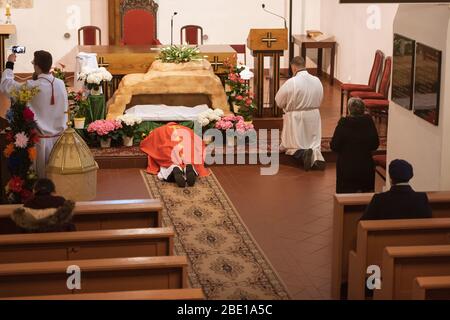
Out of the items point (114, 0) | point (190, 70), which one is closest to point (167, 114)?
point (190, 70)

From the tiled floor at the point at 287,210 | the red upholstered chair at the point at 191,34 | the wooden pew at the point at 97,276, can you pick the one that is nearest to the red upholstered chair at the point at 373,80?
the tiled floor at the point at 287,210

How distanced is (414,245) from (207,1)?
12507mm

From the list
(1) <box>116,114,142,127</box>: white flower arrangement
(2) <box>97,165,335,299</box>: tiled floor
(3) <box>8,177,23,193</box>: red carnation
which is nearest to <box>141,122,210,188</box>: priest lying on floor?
(2) <box>97,165,335,299</box>: tiled floor

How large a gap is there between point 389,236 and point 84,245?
90.6 inches

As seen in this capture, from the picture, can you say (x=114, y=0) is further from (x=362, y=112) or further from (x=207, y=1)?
(x=362, y=112)

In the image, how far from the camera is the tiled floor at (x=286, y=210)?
856 centimetres

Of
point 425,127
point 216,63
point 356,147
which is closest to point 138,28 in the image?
point 216,63

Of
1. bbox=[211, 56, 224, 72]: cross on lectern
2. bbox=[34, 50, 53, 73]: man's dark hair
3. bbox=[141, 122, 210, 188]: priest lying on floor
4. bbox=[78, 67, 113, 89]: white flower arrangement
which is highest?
bbox=[34, 50, 53, 73]: man's dark hair

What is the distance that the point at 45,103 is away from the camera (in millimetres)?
9664

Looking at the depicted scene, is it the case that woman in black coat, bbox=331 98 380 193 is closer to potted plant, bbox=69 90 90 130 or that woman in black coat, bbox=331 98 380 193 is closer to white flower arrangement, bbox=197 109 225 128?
white flower arrangement, bbox=197 109 225 128

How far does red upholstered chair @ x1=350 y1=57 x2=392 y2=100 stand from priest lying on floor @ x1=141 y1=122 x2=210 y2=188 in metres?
3.42

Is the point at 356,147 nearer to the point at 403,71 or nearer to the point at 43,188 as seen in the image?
the point at 403,71

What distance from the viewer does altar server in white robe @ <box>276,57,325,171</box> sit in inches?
476

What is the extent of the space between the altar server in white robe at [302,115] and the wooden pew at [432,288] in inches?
257
